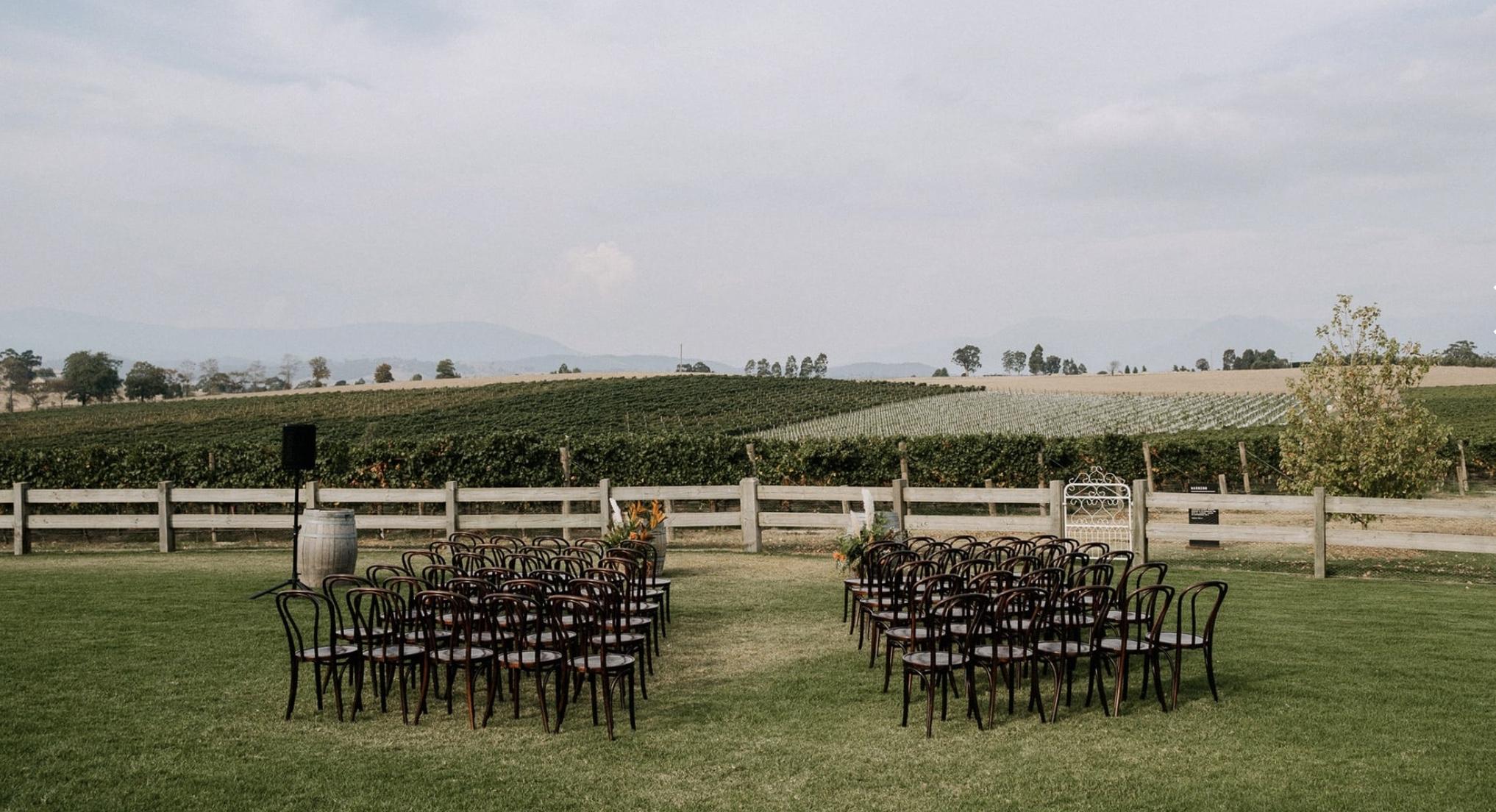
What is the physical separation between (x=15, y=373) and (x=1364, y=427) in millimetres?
143931

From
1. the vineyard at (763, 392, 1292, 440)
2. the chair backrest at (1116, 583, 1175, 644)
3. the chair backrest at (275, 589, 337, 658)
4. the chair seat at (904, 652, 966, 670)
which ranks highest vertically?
the vineyard at (763, 392, 1292, 440)

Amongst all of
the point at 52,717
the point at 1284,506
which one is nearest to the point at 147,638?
the point at 52,717

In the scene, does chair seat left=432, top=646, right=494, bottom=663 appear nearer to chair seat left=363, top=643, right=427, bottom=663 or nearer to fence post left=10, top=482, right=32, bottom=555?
chair seat left=363, top=643, right=427, bottom=663

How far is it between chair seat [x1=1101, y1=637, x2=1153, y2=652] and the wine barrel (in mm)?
8330

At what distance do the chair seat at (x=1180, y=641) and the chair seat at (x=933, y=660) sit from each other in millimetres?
1352

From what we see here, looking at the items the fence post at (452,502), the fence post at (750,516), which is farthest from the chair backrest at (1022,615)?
the fence post at (452,502)

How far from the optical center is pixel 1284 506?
548 inches

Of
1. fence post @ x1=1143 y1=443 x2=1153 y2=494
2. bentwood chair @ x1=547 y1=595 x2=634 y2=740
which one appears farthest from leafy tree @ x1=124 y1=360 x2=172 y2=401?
bentwood chair @ x1=547 y1=595 x2=634 y2=740

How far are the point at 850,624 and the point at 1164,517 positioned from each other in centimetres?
1634

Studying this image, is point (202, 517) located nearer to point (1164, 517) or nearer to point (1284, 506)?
point (1284, 506)

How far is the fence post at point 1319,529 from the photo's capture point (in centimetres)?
1382

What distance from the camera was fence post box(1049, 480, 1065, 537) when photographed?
15055 mm

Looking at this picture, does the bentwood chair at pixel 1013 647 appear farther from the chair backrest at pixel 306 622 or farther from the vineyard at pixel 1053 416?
the vineyard at pixel 1053 416

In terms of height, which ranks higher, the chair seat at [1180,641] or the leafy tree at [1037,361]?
the leafy tree at [1037,361]
